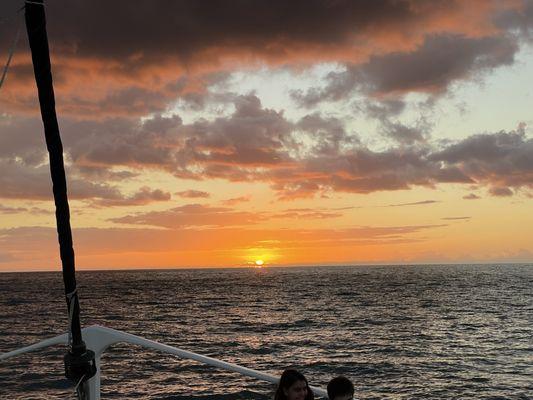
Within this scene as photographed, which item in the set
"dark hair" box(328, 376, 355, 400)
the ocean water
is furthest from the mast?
the ocean water

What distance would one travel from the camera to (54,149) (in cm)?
440

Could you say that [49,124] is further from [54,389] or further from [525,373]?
[525,373]

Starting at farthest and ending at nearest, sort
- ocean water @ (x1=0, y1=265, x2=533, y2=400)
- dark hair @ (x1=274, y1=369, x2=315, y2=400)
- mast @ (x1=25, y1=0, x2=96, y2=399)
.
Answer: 1. ocean water @ (x1=0, y1=265, x2=533, y2=400)
2. dark hair @ (x1=274, y1=369, x2=315, y2=400)
3. mast @ (x1=25, y1=0, x2=96, y2=399)

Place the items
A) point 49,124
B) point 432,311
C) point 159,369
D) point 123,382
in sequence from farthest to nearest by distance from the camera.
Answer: point 432,311 < point 159,369 < point 123,382 < point 49,124

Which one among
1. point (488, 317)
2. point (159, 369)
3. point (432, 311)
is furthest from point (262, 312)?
point (159, 369)

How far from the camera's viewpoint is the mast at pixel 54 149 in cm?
432

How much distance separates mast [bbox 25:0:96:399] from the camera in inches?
170

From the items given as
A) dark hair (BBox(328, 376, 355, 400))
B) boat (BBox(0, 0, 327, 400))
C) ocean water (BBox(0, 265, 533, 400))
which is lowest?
ocean water (BBox(0, 265, 533, 400))

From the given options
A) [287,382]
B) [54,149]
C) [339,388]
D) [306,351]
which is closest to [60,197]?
[54,149]

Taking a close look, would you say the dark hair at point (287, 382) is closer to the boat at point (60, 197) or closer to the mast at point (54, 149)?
the boat at point (60, 197)

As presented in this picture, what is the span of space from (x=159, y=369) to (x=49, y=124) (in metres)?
27.4

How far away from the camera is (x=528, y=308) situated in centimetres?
6669

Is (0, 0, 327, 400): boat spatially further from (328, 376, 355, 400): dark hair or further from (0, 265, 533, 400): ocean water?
(0, 265, 533, 400): ocean water

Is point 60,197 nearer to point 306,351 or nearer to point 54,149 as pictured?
point 54,149
